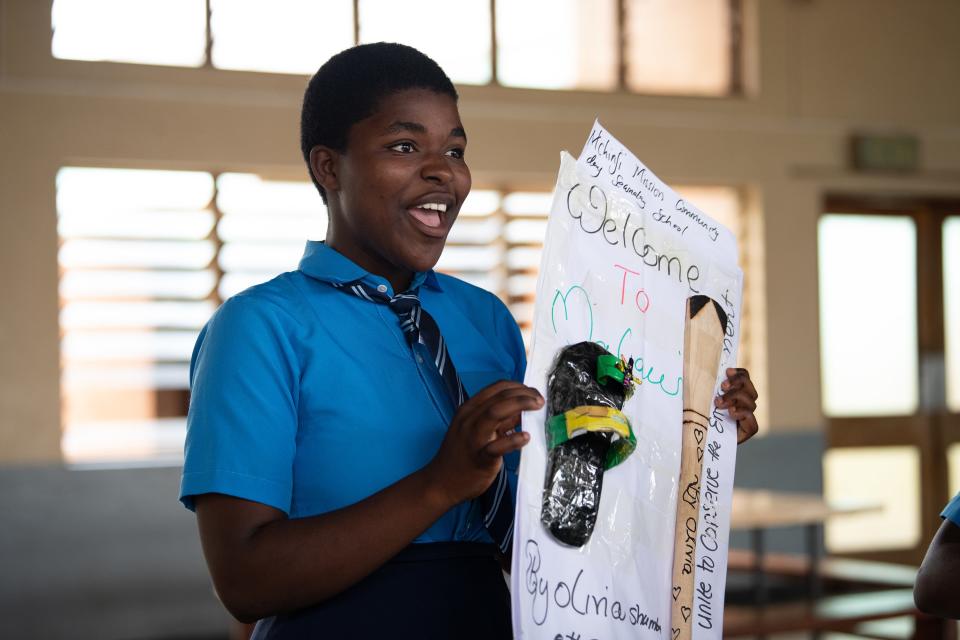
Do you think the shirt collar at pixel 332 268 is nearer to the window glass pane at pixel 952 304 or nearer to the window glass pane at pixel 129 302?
the window glass pane at pixel 129 302

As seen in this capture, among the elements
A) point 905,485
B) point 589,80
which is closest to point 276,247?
point 589,80

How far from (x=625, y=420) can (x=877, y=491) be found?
628cm

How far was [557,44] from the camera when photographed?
20.7 feet

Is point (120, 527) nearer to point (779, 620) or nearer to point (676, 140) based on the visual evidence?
point (779, 620)

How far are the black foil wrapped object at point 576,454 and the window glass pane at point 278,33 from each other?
15.2 ft

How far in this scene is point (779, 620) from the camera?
11.5 ft

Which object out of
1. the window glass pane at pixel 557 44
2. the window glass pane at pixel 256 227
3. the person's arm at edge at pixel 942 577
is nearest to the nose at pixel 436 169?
the person's arm at edge at pixel 942 577

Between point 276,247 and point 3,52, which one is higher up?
point 3,52

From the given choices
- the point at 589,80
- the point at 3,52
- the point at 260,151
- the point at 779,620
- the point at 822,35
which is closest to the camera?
the point at 779,620

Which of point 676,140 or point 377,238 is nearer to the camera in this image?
point 377,238

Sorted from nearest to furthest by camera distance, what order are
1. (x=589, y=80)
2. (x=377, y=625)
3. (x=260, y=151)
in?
(x=377, y=625) → (x=260, y=151) → (x=589, y=80)

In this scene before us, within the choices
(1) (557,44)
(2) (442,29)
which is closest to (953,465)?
(1) (557,44)

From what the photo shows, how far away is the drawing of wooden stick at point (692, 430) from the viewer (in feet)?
4.44

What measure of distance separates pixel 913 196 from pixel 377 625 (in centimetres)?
662
